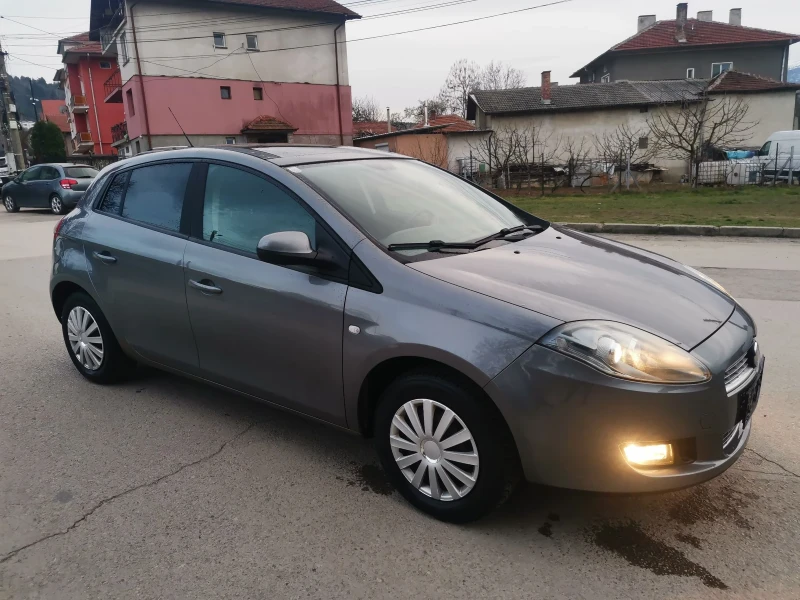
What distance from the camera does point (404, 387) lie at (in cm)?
269

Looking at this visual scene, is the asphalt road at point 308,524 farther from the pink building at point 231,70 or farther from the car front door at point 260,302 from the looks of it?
the pink building at point 231,70

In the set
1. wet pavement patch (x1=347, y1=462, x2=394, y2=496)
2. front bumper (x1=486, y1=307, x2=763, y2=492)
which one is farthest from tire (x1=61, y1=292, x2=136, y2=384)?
front bumper (x1=486, y1=307, x2=763, y2=492)

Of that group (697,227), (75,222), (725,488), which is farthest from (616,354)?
(697,227)

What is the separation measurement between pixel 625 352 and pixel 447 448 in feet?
2.74

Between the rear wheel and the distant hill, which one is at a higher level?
the distant hill

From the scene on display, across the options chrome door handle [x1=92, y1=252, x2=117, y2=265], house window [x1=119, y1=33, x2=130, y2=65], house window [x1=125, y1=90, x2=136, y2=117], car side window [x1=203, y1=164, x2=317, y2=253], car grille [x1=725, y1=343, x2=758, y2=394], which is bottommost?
car grille [x1=725, y1=343, x2=758, y2=394]

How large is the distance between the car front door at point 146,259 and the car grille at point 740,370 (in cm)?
274

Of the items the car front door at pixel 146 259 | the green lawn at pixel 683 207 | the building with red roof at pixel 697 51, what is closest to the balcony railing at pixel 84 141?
the green lawn at pixel 683 207


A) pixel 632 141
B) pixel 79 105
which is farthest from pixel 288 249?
pixel 79 105

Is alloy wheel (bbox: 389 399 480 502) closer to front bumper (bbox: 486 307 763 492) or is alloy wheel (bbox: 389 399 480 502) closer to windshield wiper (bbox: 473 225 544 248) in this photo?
front bumper (bbox: 486 307 763 492)

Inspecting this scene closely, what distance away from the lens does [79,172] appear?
18656mm

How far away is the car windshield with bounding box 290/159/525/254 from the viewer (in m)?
3.14

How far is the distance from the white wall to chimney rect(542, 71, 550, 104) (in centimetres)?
1131

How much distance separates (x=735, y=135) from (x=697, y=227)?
2866 cm
